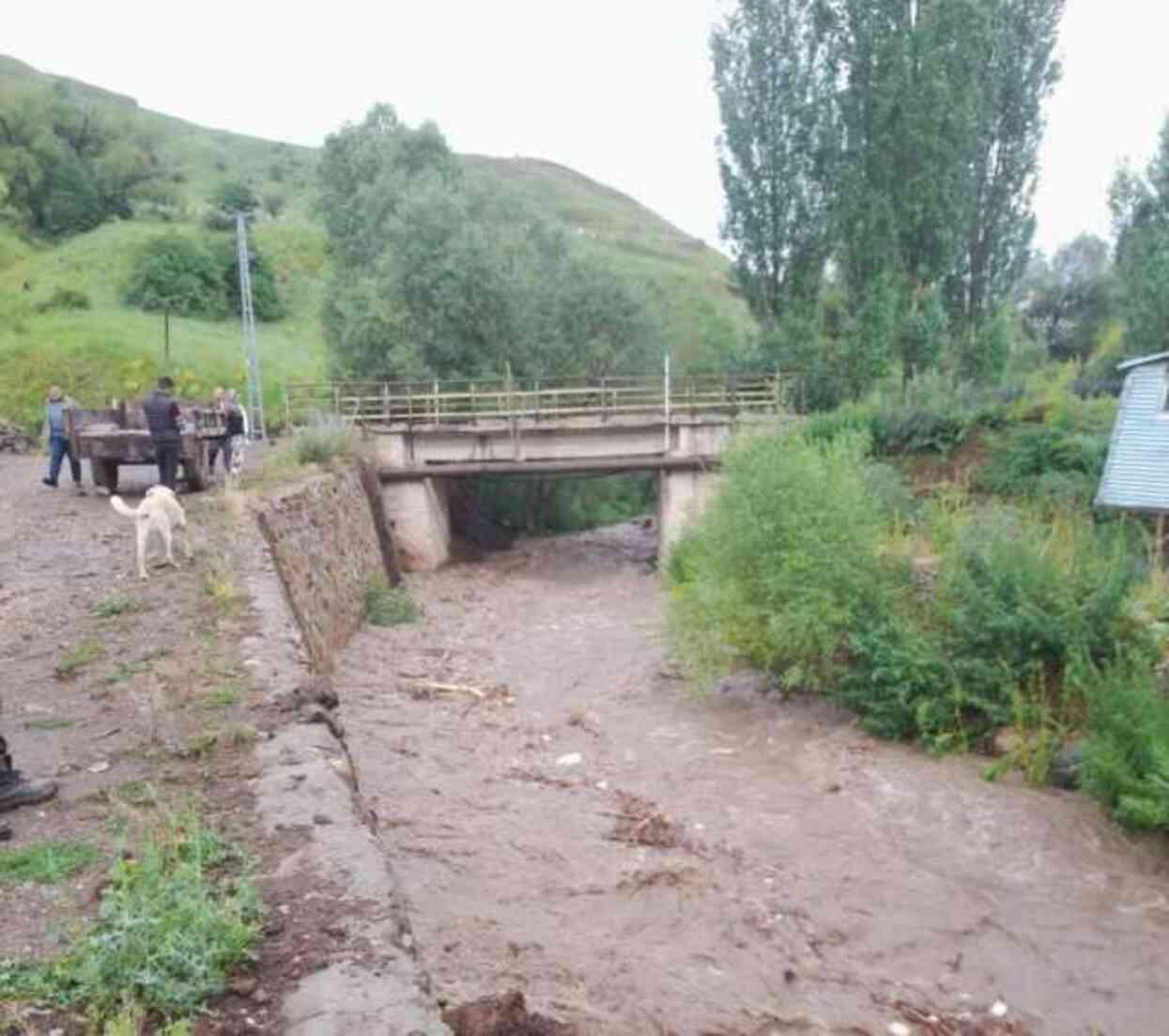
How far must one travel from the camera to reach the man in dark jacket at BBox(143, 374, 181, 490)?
14633 millimetres

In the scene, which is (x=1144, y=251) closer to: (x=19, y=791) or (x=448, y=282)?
(x=448, y=282)

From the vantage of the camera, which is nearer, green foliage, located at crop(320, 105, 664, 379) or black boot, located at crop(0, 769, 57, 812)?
black boot, located at crop(0, 769, 57, 812)

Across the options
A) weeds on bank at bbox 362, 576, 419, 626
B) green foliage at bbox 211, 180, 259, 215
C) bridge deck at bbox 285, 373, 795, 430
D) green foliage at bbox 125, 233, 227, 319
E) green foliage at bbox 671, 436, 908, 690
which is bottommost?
weeds on bank at bbox 362, 576, 419, 626

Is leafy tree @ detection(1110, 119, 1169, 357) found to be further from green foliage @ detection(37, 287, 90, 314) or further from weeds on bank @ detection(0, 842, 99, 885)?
green foliage @ detection(37, 287, 90, 314)

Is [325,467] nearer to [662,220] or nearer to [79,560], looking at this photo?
[79,560]

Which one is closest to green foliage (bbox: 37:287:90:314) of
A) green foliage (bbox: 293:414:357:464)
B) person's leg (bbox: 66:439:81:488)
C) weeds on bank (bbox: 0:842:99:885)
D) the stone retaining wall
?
green foliage (bbox: 293:414:357:464)

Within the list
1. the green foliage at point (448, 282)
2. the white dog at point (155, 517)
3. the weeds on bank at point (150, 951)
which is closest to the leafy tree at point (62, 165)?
the green foliage at point (448, 282)

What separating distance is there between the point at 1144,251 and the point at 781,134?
12.3 meters

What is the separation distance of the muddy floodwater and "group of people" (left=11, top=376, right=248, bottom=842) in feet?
8.33

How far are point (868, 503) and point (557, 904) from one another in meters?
7.69

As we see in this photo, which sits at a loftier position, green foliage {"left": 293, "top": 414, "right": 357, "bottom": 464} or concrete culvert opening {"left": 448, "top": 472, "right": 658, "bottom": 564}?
green foliage {"left": 293, "top": 414, "right": 357, "bottom": 464}

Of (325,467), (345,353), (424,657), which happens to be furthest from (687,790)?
(345,353)

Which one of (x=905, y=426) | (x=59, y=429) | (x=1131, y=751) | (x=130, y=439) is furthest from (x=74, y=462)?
(x=905, y=426)

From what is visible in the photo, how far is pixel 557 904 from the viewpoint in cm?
820
